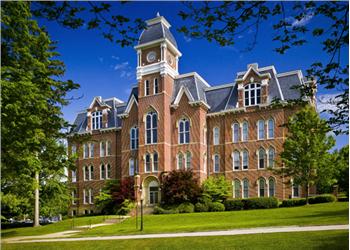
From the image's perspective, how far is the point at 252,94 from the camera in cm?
2947

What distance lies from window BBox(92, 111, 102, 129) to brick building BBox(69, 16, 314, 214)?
3344mm

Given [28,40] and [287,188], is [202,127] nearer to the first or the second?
[287,188]

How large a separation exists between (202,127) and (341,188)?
34.2 feet

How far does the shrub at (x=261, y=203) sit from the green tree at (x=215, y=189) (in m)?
1.99

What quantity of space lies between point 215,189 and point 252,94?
23.4 feet

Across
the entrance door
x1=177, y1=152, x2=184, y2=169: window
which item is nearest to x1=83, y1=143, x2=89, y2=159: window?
the entrance door

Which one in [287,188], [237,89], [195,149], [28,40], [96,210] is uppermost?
[237,89]

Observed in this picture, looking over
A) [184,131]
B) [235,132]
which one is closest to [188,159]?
[184,131]

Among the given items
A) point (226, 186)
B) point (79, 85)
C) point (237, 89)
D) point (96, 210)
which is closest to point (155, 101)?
point (237, 89)

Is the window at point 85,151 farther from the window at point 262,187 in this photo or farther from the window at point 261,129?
the window at point 262,187

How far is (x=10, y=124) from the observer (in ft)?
30.2

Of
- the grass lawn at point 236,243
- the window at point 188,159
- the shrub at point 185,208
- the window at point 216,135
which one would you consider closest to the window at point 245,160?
the window at point 216,135

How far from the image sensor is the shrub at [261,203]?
84.7 ft

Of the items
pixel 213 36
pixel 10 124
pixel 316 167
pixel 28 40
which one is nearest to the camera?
pixel 213 36
